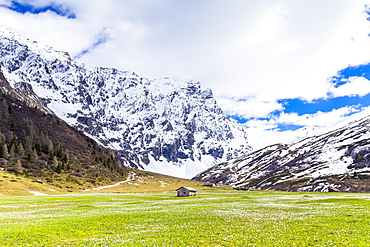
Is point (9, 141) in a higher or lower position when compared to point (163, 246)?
higher

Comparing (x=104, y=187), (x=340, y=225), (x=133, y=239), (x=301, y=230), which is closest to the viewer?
(x=133, y=239)

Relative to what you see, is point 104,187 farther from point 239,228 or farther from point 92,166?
point 239,228

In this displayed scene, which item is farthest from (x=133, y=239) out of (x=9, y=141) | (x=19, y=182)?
(x=9, y=141)

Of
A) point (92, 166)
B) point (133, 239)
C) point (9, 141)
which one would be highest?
point (9, 141)

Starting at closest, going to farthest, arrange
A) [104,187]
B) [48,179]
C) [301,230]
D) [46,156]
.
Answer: [301,230], [48,179], [104,187], [46,156]

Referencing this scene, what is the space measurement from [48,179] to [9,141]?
5462 cm

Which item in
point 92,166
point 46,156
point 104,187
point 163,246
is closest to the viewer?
point 163,246

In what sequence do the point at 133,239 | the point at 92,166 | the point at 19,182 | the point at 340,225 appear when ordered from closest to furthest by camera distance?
the point at 133,239
the point at 340,225
the point at 19,182
the point at 92,166

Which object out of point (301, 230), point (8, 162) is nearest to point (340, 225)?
point (301, 230)

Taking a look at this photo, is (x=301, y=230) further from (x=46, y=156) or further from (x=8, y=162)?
(x=46, y=156)

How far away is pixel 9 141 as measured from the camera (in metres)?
177

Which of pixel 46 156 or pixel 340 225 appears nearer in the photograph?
pixel 340 225

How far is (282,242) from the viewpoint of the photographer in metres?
21.8

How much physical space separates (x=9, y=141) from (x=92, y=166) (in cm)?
5238
